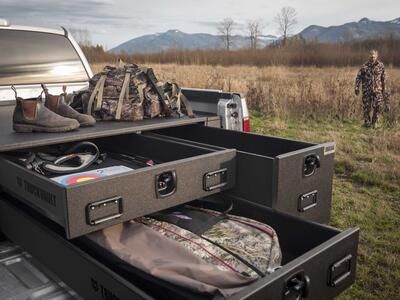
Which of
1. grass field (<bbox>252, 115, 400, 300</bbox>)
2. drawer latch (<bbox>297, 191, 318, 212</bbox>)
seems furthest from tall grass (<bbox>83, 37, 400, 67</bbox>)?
drawer latch (<bbox>297, 191, 318, 212</bbox>)

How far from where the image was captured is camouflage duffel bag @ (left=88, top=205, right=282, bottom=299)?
1655mm

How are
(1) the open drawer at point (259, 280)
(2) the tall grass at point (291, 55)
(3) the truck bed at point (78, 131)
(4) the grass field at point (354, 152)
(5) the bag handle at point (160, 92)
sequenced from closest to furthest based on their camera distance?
(1) the open drawer at point (259, 280) < (3) the truck bed at point (78, 131) < (5) the bag handle at point (160, 92) < (4) the grass field at point (354, 152) < (2) the tall grass at point (291, 55)

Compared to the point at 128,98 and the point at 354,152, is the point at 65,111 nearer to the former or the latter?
the point at 128,98

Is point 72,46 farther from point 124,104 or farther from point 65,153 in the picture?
point 65,153

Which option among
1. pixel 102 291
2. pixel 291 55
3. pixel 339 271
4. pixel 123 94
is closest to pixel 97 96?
pixel 123 94

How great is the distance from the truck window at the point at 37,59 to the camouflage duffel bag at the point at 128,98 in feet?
2.39

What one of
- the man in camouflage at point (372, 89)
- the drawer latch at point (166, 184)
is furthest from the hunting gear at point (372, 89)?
the drawer latch at point (166, 184)

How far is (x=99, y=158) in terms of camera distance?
274cm

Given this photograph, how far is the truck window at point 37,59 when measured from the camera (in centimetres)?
359

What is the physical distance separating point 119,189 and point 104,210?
10 cm

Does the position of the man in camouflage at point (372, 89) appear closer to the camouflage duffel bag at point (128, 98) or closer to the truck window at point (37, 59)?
the truck window at point (37, 59)

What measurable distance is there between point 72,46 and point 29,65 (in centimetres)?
53

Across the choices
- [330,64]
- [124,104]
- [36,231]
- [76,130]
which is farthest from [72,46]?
[330,64]

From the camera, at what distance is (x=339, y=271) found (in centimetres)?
185
